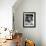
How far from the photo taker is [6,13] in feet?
14.4

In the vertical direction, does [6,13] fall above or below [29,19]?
above

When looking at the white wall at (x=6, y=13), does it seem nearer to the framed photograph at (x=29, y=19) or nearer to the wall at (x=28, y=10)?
the wall at (x=28, y=10)

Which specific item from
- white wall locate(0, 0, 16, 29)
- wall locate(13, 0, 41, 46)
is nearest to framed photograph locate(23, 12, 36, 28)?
wall locate(13, 0, 41, 46)

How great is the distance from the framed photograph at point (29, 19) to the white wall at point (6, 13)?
103 centimetres

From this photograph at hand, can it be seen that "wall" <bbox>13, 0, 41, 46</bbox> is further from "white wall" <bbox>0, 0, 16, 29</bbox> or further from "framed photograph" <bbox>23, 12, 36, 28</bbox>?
"white wall" <bbox>0, 0, 16, 29</bbox>

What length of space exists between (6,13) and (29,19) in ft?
4.21

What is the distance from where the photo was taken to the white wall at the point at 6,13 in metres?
4.34

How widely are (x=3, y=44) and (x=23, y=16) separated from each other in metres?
2.18

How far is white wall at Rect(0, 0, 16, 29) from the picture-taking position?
4336mm

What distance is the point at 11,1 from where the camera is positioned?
4.34m

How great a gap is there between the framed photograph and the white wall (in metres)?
1.03

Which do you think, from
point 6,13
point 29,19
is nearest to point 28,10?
point 29,19

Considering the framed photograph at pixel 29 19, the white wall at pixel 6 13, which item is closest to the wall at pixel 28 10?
the framed photograph at pixel 29 19

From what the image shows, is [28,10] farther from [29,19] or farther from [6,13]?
[6,13]
